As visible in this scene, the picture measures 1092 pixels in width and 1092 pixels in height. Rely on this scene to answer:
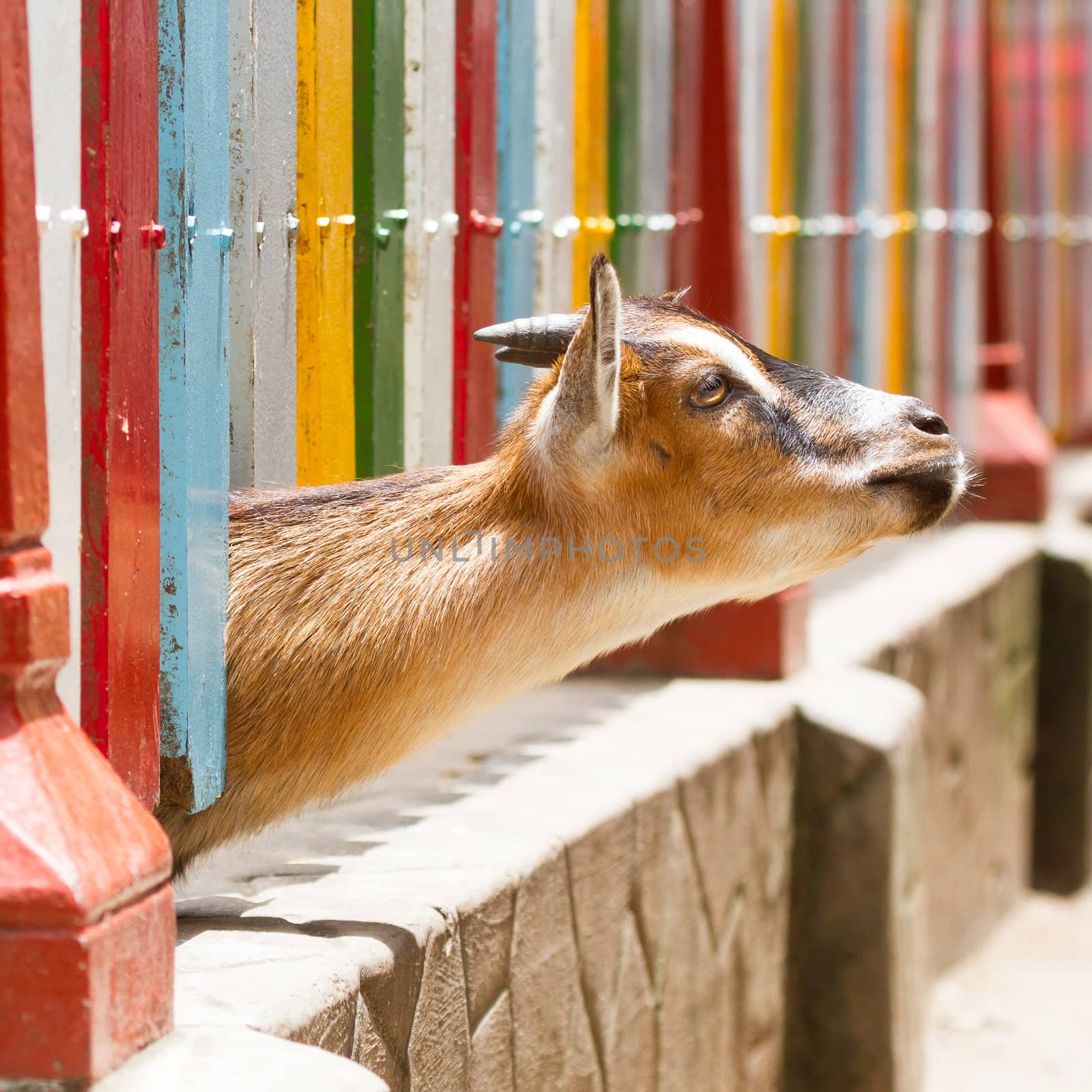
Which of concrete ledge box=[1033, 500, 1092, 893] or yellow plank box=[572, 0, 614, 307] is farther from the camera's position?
concrete ledge box=[1033, 500, 1092, 893]

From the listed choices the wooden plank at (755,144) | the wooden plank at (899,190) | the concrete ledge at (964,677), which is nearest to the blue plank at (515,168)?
the wooden plank at (755,144)

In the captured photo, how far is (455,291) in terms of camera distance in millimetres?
4156

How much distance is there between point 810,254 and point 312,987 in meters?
4.54

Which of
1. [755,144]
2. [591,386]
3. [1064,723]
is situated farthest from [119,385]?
[1064,723]

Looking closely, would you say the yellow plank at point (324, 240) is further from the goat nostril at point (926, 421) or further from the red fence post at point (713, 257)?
the red fence post at point (713, 257)

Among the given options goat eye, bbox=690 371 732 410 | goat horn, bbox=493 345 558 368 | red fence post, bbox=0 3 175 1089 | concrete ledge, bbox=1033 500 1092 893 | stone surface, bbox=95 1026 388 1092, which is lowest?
concrete ledge, bbox=1033 500 1092 893

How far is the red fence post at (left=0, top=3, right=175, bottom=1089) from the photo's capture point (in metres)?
2.29

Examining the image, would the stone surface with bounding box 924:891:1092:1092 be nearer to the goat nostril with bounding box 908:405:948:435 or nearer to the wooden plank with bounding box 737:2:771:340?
the wooden plank with bounding box 737:2:771:340

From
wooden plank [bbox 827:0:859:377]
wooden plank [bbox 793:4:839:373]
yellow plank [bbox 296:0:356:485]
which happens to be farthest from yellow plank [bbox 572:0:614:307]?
wooden plank [bbox 827:0:859:377]

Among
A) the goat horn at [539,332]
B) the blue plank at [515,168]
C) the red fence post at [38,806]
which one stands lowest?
the red fence post at [38,806]

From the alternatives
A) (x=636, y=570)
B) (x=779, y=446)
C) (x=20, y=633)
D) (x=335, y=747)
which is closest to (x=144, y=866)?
(x=20, y=633)

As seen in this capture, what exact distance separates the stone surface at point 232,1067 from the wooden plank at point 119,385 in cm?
60

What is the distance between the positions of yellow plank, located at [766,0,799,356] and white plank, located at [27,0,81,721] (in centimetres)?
387

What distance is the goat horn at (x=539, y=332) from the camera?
3.49 metres
